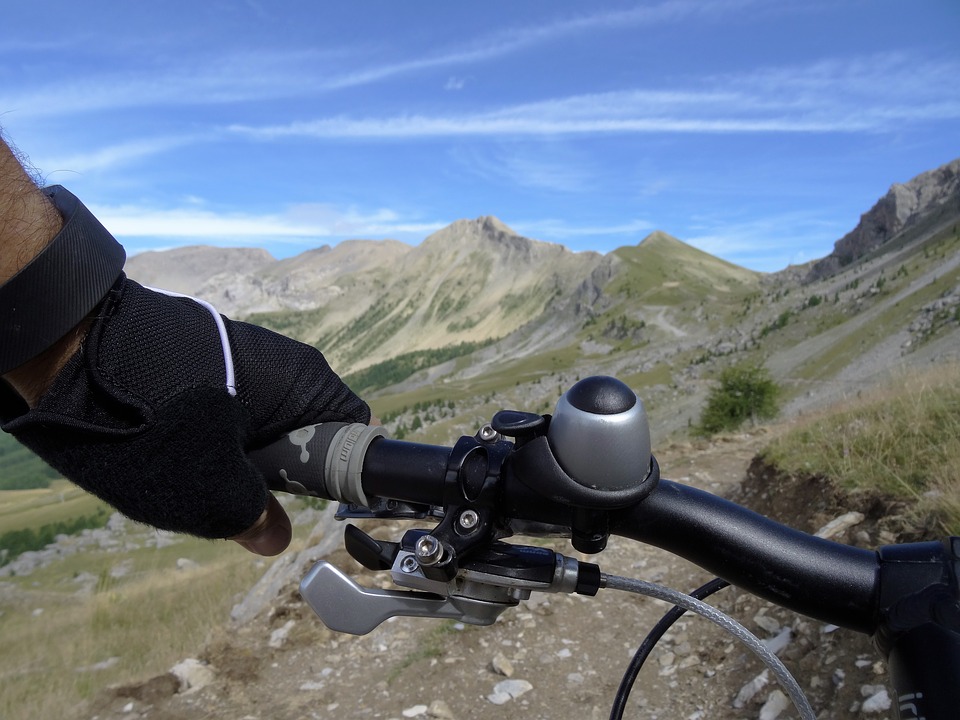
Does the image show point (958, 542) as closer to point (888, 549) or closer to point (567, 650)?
point (888, 549)

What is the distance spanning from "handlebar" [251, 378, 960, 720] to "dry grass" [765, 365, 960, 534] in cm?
332

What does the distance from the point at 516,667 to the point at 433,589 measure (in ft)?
15.7

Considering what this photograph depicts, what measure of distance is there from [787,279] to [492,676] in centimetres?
19419

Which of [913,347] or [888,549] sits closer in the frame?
[888,549]

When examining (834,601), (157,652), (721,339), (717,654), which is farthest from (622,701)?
(721,339)

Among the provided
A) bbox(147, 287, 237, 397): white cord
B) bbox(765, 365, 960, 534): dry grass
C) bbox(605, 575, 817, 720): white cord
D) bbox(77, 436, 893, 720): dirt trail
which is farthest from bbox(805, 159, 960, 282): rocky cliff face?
bbox(147, 287, 237, 397): white cord

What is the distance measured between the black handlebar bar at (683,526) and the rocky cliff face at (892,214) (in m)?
133

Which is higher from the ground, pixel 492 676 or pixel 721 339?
pixel 721 339

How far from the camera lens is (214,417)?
1.29m

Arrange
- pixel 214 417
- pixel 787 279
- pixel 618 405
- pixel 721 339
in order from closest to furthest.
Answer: pixel 618 405
pixel 214 417
pixel 721 339
pixel 787 279

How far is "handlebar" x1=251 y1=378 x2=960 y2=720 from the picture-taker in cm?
119

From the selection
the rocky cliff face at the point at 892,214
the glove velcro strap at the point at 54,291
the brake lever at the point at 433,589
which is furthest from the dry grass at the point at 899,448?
the rocky cliff face at the point at 892,214

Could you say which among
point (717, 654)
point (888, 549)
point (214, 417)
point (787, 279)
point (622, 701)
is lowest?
point (717, 654)

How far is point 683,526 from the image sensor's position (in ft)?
4.59
